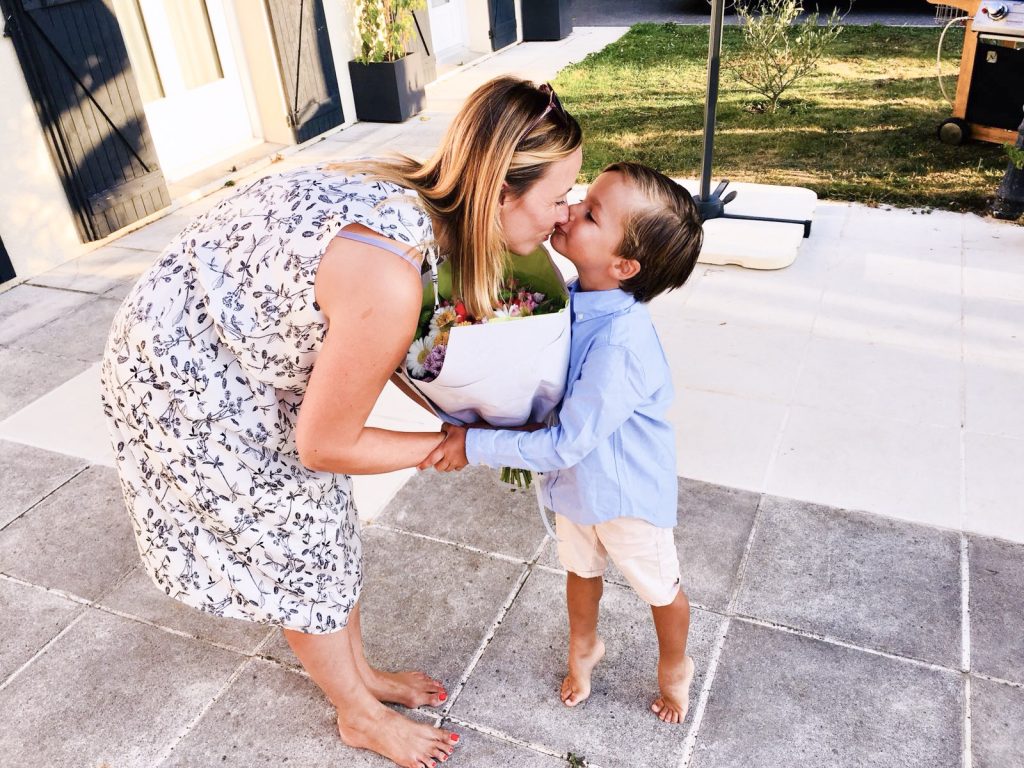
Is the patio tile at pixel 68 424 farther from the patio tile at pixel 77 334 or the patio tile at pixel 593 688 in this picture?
the patio tile at pixel 593 688

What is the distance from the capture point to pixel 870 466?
2.88m

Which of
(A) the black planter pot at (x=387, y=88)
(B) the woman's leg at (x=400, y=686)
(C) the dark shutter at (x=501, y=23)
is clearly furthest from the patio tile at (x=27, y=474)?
(C) the dark shutter at (x=501, y=23)

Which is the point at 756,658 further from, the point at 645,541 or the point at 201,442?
the point at 201,442

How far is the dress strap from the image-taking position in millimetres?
1341

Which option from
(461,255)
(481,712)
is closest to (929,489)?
(481,712)

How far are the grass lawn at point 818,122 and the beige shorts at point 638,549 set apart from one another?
3885 millimetres

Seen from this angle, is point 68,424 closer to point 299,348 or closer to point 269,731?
point 269,731

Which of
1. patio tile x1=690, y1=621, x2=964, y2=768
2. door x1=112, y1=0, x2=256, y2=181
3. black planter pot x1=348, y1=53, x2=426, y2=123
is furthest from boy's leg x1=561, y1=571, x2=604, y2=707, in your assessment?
black planter pot x1=348, y1=53, x2=426, y2=123

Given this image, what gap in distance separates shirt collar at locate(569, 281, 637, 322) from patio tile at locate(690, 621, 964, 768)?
3.48 ft

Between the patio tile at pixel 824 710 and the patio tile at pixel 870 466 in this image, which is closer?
the patio tile at pixel 824 710

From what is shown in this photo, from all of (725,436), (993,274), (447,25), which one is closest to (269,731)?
(725,436)

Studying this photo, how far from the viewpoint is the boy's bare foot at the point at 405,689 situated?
2.11 m

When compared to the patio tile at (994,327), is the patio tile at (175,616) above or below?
above

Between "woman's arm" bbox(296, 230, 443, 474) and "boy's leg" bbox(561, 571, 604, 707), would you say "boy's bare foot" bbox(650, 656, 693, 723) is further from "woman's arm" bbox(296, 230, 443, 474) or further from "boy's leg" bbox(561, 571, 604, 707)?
"woman's arm" bbox(296, 230, 443, 474)
